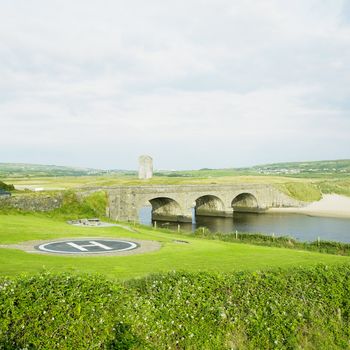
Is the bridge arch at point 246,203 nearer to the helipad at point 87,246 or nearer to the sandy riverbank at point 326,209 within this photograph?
the sandy riverbank at point 326,209

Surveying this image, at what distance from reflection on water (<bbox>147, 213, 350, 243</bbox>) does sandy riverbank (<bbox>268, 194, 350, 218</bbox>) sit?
5.91 meters

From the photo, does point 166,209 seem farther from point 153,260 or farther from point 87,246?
point 153,260

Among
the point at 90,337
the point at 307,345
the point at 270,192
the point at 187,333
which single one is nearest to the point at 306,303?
the point at 307,345

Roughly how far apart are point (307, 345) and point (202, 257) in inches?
410

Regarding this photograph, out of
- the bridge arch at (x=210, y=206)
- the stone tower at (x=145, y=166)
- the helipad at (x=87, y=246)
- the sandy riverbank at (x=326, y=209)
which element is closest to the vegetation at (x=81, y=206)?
the helipad at (x=87, y=246)

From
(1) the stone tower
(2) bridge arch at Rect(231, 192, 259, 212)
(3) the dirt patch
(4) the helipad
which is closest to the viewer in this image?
(3) the dirt patch

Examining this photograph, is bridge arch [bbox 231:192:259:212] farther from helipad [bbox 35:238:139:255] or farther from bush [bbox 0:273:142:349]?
bush [bbox 0:273:142:349]

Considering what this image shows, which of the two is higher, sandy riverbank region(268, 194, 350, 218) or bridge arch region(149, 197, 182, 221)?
bridge arch region(149, 197, 182, 221)

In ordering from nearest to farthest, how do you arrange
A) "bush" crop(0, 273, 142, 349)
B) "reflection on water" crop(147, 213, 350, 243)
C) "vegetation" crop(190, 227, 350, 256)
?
1. "bush" crop(0, 273, 142, 349)
2. "vegetation" crop(190, 227, 350, 256)
3. "reflection on water" crop(147, 213, 350, 243)

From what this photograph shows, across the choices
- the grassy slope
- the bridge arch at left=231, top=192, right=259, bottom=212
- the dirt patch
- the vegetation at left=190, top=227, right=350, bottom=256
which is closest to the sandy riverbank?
the bridge arch at left=231, top=192, right=259, bottom=212

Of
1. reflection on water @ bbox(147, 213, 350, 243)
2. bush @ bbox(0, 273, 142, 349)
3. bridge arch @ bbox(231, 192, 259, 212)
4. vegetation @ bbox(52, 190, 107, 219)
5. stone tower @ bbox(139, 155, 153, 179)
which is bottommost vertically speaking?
reflection on water @ bbox(147, 213, 350, 243)

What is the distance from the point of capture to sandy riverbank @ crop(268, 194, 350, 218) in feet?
288

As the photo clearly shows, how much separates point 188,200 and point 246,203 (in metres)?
25.6

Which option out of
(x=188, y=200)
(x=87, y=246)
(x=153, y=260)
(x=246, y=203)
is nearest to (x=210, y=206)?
(x=246, y=203)
